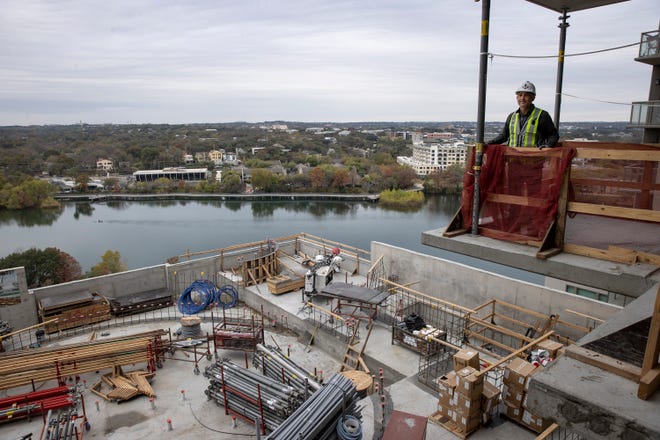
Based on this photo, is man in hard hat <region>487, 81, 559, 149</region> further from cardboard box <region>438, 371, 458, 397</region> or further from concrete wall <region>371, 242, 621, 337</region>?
concrete wall <region>371, 242, 621, 337</region>

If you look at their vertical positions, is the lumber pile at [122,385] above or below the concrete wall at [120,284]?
below

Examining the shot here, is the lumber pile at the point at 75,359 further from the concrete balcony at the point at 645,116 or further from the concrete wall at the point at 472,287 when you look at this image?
the concrete balcony at the point at 645,116

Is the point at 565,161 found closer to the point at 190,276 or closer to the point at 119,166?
the point at 190,276

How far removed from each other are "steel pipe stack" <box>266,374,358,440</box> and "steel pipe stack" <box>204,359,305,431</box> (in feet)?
4.93

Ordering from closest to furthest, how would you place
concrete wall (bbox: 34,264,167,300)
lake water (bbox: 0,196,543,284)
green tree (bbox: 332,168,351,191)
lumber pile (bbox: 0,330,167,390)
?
lumber pile (bbox: 0,330,167,390) < concrete wall (bbox: 34,264,167,300) < lake water (bbox: 0,196,543,284) < green tree (bbox: 332,168,351,191)

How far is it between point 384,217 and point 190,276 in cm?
4391

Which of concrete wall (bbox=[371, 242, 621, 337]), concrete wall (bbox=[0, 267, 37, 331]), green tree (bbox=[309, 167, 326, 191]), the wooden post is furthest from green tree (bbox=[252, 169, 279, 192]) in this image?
the wooden post

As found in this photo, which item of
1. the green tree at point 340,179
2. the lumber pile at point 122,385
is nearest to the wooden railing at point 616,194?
the lumber pile at point 122,385

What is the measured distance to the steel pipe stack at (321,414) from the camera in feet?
22.5

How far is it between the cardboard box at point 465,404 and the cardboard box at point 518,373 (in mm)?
634

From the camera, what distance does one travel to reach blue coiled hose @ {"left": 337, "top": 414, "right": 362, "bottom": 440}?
6.86 metres

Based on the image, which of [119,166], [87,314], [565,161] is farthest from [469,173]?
[119,166]

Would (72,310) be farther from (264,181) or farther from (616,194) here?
(264,181)

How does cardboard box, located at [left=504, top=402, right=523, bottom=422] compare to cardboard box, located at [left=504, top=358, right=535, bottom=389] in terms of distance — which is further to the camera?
cardboard box, located at [left=504, top=402, right=523, bottom=422]
